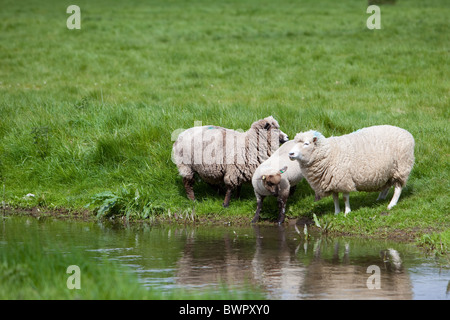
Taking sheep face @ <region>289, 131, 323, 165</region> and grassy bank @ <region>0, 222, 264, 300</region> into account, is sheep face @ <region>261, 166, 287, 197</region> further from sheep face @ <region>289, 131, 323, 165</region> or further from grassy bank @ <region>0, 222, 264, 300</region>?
grassy bank @ <region>0, 222, 264, 300</region>

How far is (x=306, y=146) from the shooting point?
9211mm

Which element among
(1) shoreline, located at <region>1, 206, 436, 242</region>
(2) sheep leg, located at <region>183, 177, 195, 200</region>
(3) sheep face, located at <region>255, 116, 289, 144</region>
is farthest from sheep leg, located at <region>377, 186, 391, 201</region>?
(2) sheep leg, located at <region>183, 177, 195, 200</region>

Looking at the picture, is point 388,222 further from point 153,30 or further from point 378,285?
point 153,30

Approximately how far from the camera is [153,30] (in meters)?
25.5

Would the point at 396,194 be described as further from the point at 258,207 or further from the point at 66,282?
the point at 66,282

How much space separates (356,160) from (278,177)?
46.6 inches

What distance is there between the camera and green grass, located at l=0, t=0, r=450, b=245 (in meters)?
10.8

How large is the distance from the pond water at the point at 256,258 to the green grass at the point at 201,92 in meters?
0.85

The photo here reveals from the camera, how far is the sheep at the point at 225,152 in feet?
33.9

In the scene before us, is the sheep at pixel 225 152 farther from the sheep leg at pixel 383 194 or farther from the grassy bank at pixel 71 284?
the grassy bank at pixel 71 284

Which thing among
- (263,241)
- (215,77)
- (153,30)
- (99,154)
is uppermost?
(153,30)

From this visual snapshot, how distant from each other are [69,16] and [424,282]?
84.9 feet

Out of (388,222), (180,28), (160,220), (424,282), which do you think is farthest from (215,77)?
(424,282)

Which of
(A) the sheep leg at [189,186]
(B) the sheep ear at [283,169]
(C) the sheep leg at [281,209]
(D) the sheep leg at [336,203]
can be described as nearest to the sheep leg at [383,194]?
(D) the sheep leg at [336,203]
